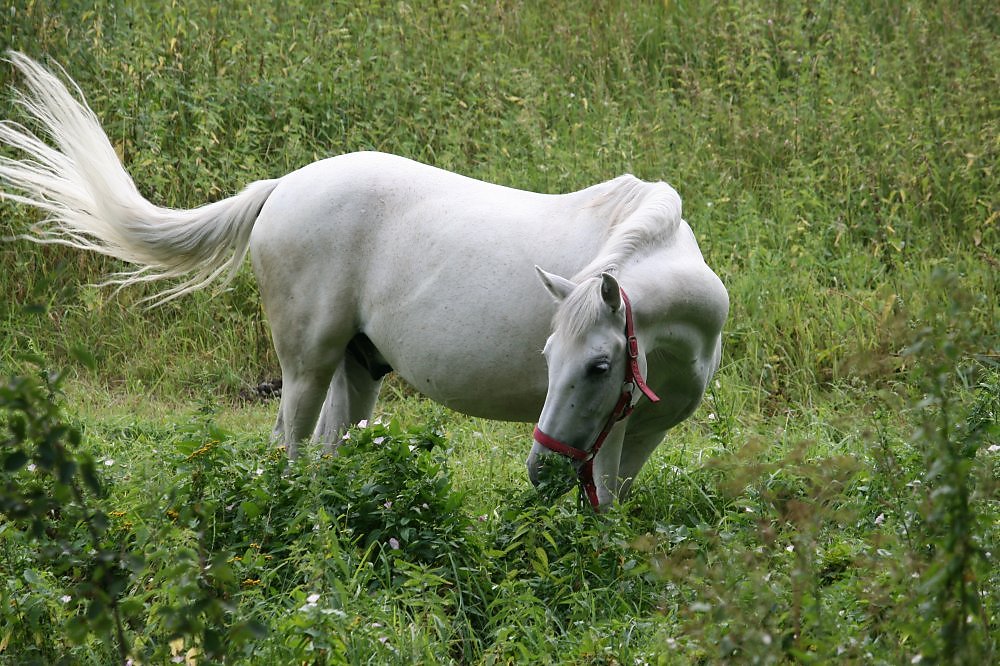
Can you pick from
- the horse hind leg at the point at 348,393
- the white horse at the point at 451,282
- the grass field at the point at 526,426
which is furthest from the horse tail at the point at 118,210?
the horse hind leg at the point at 348,393

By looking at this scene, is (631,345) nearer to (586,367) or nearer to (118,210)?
(586,367)

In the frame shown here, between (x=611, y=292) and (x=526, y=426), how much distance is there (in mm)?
2190

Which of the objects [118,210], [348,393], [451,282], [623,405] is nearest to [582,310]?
[623,405]

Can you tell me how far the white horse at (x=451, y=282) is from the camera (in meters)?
3.45

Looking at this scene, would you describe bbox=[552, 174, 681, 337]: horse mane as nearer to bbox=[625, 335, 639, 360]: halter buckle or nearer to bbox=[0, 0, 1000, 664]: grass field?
bbox=[625, 335, 639, 360]: halter buckle

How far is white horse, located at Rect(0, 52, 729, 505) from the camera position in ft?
11.3

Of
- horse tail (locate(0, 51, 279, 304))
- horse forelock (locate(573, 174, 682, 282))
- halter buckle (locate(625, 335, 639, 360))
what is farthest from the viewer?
horse tail (locate(0, 51, 279, 304))

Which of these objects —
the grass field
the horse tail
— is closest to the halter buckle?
the grass field

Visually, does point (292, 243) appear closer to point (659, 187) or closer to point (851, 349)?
point (659, 187)

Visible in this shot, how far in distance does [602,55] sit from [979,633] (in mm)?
7290

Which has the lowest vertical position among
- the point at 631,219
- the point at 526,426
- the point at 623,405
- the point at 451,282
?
the point at 526,426

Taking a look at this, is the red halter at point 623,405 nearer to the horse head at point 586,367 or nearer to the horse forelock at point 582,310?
the horse head at point 586,367

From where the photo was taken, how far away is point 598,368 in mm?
3334

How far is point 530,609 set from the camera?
10.1 feet
